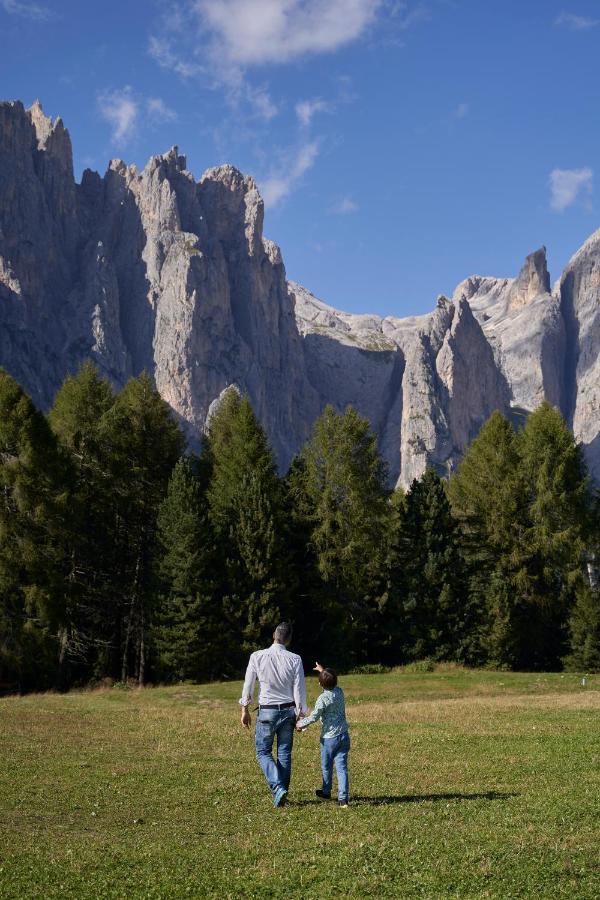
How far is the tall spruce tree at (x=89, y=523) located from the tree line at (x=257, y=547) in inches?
4.2

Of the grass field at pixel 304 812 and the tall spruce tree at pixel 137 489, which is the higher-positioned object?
the tall spruce tree at pixel 137 489

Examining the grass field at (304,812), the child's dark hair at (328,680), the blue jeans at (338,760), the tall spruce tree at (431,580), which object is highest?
the tall spruce tree at (431,580)

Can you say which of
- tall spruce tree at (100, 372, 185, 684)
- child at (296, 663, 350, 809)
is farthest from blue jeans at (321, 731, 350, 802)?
tall spruce tree at (100, 372, 185, 684)

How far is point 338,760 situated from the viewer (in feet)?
40.8

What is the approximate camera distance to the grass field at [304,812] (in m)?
8.62

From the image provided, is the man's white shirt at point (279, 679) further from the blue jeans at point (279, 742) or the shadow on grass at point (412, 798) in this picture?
the shadow on grass at point (412, 798)

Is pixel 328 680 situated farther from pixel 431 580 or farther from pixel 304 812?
pixel 431 580

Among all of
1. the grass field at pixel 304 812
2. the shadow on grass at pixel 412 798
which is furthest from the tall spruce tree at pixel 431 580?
the shadow on grass at pixel 412 798

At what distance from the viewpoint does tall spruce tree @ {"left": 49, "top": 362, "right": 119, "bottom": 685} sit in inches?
1585

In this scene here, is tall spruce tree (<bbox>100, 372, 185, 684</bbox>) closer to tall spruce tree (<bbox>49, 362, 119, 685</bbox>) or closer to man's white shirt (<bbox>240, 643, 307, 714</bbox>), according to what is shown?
tall spruce tree (<bbox>49, 362, 119, 685</bbox>)

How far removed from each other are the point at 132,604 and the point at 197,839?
32654 mm

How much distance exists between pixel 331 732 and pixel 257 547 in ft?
103

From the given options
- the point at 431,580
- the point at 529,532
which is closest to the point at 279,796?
the point at 431,580

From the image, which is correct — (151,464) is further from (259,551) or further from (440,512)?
(440,512)
